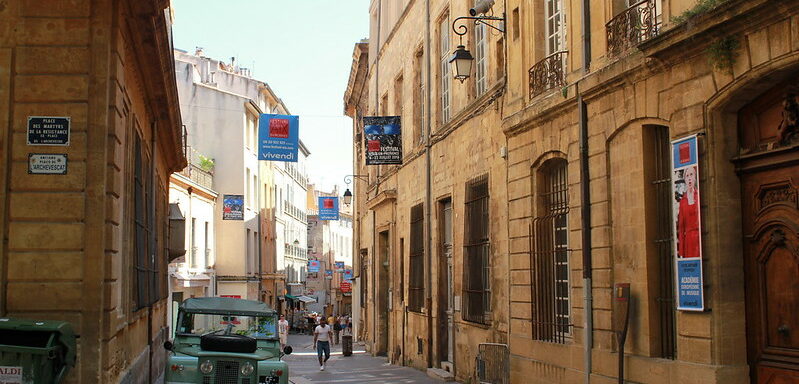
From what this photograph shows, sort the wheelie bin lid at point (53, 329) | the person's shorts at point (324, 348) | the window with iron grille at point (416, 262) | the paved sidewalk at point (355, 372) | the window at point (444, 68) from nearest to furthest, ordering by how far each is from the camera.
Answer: the wheelie bin lid at point (53, 329), the paved sidewalk at point (355, 372), the window at point (444, 68), the window with iron grille at point (416, 262), the person's shorts at point (324, 348)

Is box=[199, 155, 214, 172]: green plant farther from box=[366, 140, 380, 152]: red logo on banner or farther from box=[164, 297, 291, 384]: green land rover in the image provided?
box=[164, 297, 291, 384]: green land rover

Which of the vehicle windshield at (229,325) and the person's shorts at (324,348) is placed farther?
the person's shorts at (324,348)

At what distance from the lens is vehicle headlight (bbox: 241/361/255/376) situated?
39.1ft

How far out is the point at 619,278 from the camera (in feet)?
33.9

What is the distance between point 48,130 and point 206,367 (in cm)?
440

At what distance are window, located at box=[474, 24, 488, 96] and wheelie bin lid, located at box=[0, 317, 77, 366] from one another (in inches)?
391

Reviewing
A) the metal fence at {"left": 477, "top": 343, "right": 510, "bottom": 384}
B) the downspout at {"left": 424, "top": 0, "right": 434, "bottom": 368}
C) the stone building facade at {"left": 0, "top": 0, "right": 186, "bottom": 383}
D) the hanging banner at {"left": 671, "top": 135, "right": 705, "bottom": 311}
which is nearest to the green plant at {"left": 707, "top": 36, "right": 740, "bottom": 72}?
the hanging banner at {"left": 671, "top": 135, "right": 705, "bottom": 311}

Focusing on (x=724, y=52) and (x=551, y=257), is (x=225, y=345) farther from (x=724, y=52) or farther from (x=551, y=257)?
(x=724, y=52)

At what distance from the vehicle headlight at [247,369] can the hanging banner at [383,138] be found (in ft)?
36.0

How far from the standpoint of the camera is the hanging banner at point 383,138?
2242cm

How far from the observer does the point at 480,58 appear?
16859 mm

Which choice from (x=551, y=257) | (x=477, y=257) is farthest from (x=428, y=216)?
(x=551, y=257)

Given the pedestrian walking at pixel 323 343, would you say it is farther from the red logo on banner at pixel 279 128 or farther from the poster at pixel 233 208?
the poster at pixel 233 208

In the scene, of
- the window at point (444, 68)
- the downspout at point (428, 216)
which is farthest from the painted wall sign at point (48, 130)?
the downspout at point (428, 216)
